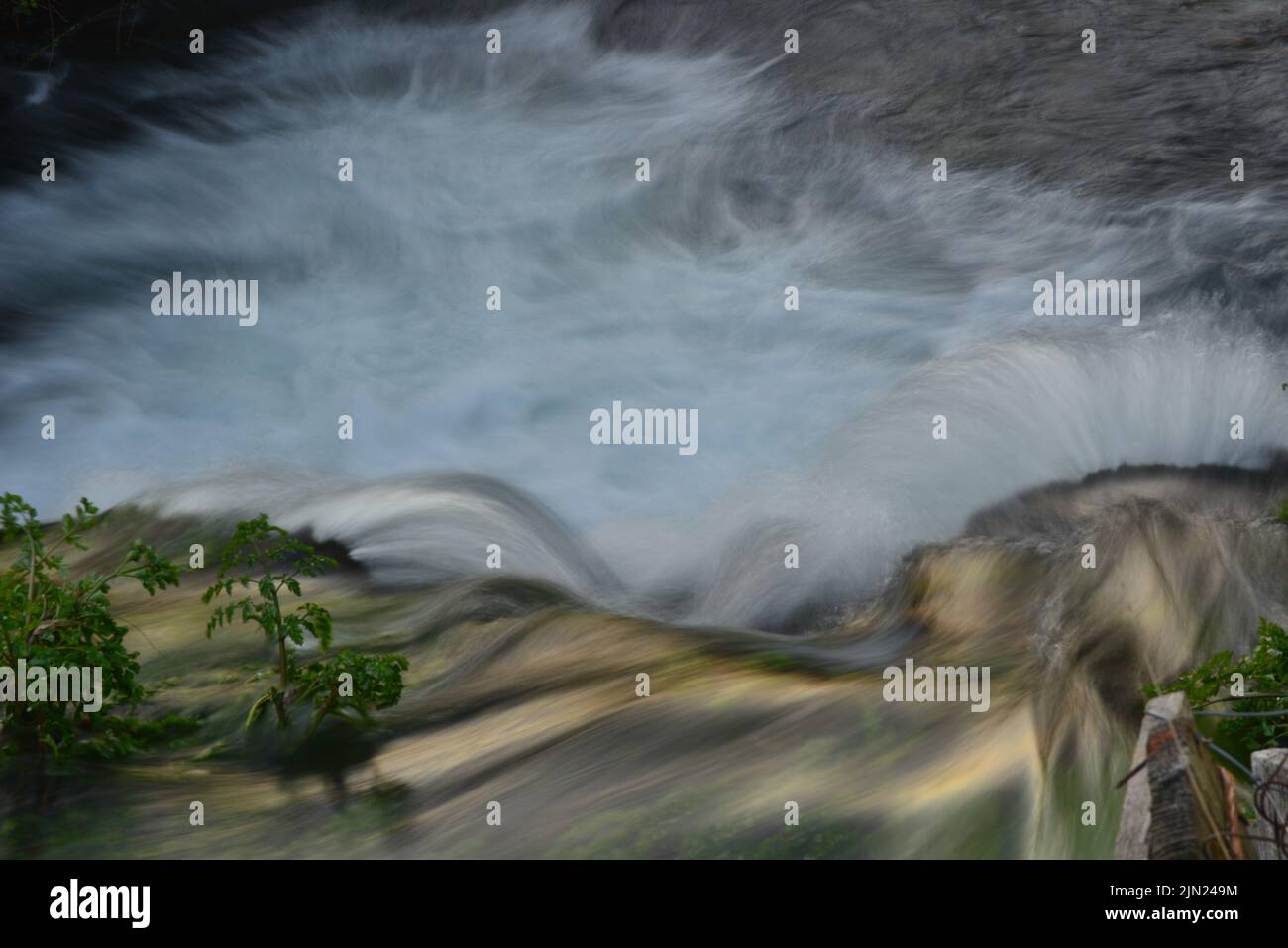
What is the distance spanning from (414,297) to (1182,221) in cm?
256

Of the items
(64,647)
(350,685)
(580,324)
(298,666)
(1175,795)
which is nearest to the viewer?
(1175,795)

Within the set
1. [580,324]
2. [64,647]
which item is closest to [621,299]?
[580,324]

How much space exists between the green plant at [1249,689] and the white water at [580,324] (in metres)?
0.72

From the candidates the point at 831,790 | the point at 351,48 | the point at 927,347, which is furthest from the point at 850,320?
the point at 351,48

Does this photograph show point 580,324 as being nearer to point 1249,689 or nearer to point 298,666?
point 298,666

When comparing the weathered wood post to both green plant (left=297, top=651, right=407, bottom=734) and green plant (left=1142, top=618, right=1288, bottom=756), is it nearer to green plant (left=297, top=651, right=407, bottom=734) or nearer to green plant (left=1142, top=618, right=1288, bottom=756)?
green plant (left=1142, top=618, right=1288, bottom=756)

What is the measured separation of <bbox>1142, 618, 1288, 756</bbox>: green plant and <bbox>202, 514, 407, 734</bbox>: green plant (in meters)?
2.19

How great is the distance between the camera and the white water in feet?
13.7

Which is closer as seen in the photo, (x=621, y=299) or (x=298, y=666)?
Result: (x=298, y=666)

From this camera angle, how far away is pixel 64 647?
3.61 meters

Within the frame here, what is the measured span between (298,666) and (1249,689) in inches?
108

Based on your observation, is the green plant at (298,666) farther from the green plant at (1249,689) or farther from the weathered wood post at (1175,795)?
the green plant at (1249,689)

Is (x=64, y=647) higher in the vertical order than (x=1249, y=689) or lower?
higher
